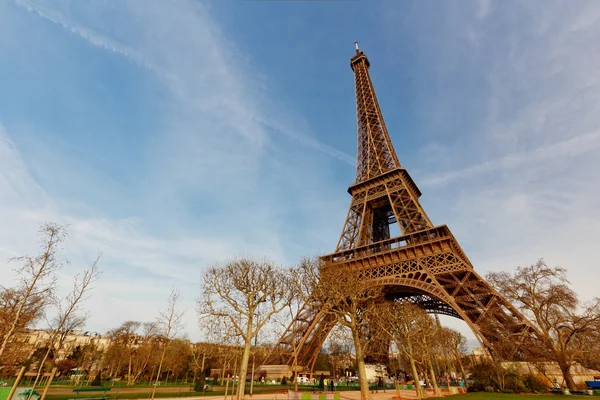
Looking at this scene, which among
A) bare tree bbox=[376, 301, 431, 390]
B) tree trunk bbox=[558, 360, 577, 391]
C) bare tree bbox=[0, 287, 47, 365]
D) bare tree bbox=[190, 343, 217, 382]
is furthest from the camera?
bare tree bbox=[190, 343, 217, 382]

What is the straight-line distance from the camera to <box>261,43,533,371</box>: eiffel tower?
23.3m

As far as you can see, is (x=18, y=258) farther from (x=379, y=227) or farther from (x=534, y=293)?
(x=379, y=227)

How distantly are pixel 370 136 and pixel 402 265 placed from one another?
78.7 feet

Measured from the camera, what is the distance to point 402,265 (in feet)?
98.0

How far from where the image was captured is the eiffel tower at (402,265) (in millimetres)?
23312

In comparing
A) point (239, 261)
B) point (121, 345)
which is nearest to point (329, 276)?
point (239, 261)

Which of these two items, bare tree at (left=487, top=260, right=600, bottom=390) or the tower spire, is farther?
the tower spire

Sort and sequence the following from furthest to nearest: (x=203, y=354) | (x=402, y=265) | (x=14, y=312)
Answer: (x=203, y=354) → (x=402, y=265) → (x=14, y=312)

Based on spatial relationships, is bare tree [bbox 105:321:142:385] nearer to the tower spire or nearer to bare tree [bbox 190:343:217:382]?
bare tree [bbox 190:343:217:382]

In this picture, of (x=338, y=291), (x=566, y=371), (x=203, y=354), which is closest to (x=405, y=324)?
(x=338, y=291)

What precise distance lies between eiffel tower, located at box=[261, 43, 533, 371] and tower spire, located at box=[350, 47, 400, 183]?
0.53ft

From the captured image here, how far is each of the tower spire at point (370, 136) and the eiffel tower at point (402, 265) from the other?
6.3 inches

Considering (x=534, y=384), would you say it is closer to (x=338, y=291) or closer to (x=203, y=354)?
(x=338, y=291)

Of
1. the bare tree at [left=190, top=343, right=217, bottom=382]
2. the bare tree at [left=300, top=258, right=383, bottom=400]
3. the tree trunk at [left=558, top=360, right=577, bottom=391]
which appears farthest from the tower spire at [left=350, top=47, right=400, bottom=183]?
the bare tree at [left=190, top=343, right=217, bottom=382]
